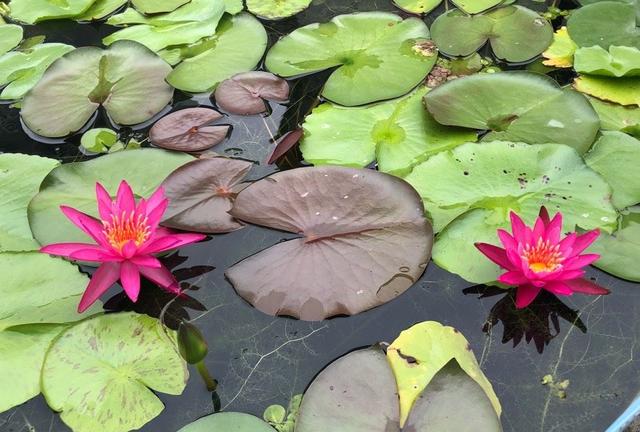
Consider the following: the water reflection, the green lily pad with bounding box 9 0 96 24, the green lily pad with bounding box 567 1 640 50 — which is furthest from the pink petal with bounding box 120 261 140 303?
the green lily pad with bounding box 567 1 640 50

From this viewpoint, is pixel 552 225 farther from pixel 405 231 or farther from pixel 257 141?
pixel 257 141

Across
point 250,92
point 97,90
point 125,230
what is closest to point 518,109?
point 250,92

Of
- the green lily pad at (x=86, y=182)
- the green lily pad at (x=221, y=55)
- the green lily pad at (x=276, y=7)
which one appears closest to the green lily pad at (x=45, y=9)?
the green lily pad at (x=221, y=55)

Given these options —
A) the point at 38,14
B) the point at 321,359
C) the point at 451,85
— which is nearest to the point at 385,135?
the point at 451,85

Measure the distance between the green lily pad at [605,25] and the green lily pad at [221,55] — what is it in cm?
149

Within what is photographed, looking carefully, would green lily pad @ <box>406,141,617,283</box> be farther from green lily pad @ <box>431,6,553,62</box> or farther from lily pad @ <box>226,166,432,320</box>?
green lily pad @ <box>431,6,553,62</box>

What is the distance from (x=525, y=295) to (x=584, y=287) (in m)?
0.18

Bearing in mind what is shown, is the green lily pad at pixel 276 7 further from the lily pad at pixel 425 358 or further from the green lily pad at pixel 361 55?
the lily pad at pixel 425 358

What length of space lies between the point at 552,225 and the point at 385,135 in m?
0.79

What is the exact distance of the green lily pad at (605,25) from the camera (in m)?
2.80

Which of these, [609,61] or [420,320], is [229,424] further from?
[609,61]

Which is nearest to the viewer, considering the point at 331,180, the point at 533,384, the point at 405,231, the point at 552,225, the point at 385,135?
the point at 533,384

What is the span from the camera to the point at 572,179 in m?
2.15

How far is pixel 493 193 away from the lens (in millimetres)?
2176
